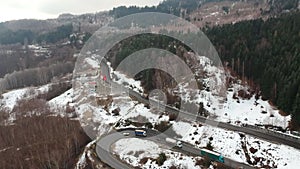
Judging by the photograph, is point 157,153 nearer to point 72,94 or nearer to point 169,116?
point 169,116

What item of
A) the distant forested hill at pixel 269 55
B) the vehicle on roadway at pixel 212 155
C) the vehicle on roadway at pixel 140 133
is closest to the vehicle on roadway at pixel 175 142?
the vehicle on roadway at pixel 212 155

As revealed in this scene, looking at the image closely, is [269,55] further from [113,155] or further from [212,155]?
[113,155]

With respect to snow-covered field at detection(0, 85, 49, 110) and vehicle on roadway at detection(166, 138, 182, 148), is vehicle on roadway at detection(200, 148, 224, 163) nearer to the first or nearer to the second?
vehicle on roadway at detection(166, 138, 182, 148)

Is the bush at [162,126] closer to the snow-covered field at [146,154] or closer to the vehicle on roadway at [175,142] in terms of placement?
the vehicle on roadway at [175,142]

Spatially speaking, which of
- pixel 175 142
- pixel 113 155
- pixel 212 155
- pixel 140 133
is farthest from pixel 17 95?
pixel 212 155

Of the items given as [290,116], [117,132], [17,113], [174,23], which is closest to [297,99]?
[290,116]
